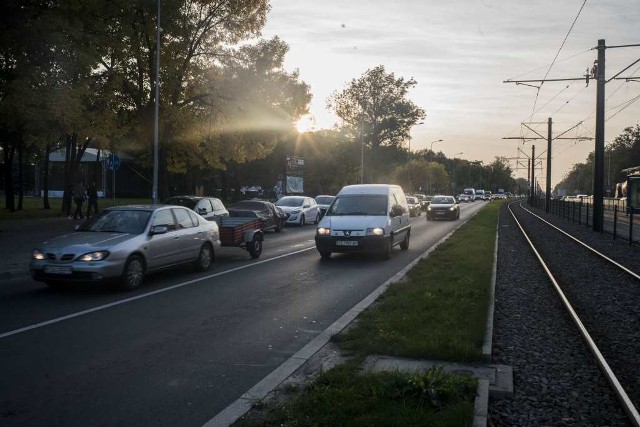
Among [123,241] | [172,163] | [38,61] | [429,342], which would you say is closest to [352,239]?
[123,241]

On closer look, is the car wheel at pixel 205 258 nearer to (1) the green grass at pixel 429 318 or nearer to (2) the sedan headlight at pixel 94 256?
(2) the sedan headlight at pixel 94 256

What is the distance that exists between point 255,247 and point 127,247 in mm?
5178

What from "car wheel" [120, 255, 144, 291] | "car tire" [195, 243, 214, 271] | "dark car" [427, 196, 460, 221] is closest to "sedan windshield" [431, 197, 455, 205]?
"dark car" [427, 196, 460, 221]

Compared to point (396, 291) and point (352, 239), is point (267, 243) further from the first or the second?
point (396, 291)

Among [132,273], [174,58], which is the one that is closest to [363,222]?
[132,273]

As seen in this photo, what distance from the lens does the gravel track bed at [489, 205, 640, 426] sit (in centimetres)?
479

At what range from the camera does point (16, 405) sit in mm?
4656

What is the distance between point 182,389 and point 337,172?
54.2m

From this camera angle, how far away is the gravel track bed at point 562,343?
479cm

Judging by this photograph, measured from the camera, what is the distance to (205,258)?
40.9 ft

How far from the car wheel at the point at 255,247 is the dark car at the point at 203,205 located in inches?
137

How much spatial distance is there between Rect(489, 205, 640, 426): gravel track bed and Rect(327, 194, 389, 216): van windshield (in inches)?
132

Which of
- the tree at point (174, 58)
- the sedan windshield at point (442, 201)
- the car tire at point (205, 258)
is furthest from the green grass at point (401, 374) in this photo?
the sedan windshield at point (442, 201)

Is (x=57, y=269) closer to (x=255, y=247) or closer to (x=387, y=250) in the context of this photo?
(x=255, y=247)
